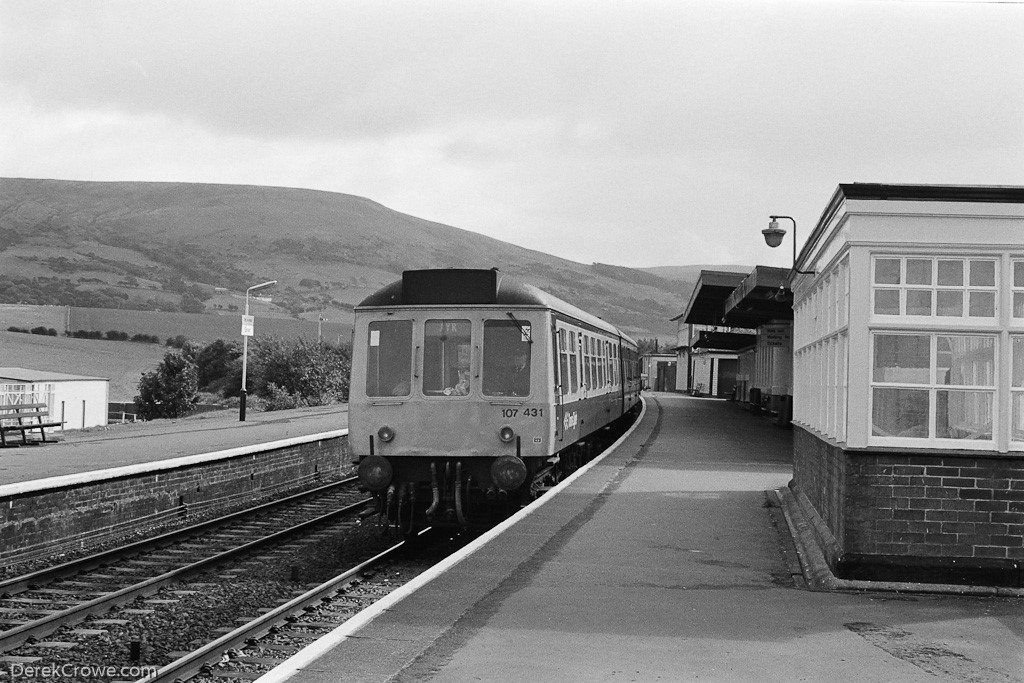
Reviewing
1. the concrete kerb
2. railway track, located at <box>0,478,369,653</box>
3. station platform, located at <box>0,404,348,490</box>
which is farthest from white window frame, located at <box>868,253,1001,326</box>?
station platform, located at <box>0,404,348,490</box>

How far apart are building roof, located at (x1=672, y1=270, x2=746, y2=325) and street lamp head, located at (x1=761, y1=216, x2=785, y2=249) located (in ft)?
19.7

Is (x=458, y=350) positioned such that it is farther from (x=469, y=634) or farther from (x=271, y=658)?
(x=469, y=634)

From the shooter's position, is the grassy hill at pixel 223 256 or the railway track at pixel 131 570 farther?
the grassy hill at pixel 223 256

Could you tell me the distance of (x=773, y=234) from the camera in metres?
19.9

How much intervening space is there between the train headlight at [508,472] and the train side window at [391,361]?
1.40 m

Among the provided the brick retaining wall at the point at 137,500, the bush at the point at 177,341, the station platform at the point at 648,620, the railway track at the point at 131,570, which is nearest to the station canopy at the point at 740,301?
the station platform at the point at 648,620

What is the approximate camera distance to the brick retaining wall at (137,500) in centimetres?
1155

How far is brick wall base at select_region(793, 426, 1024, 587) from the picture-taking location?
7.46 meters

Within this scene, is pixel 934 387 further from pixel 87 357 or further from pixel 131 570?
pixel 87 357

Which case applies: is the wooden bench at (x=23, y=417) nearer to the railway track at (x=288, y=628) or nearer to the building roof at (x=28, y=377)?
Answer: the railway track at (x=288, y=628)

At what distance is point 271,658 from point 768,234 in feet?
47.5

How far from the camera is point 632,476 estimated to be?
50.2 ft

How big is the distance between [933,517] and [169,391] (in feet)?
219

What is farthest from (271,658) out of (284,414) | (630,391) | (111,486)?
(284,414)
